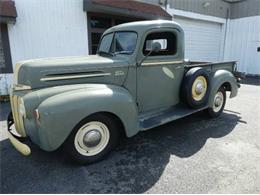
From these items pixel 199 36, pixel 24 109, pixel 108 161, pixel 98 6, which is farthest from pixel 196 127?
pixel 199 36

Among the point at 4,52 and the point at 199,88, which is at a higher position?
the point at 4,52

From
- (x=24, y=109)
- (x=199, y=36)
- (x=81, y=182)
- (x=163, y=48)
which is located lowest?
A: (x=81, y=182)

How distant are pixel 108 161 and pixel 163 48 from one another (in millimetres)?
2346

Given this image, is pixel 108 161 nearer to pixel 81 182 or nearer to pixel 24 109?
pixel 81 182

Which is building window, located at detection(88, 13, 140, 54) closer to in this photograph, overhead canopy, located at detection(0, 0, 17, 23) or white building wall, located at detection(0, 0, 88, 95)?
white building wall, located at detection(0, 0, 88, 95)

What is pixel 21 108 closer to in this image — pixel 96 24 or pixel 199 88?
pixel 199 88

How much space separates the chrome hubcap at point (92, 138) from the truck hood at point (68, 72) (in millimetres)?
695

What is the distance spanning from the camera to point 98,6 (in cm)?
762

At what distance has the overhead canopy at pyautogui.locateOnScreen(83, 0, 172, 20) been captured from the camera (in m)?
7.63

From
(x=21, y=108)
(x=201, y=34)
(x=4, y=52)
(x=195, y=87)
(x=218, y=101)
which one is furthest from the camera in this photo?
(x=201, y=34)

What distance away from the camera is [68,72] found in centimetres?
299

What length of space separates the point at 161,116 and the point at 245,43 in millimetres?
12195

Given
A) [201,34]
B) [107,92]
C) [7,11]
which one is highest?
[7,11]

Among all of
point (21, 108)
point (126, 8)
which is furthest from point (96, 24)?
point (21, 108)
